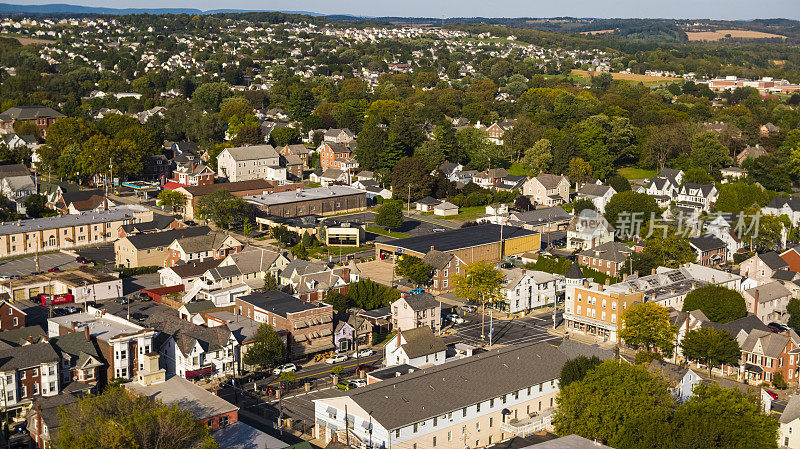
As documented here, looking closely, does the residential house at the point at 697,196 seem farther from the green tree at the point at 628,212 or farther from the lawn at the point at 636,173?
the lawn at the point at 636,173

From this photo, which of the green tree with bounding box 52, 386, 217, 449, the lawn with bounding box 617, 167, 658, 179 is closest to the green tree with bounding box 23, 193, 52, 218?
the green tree with bounding box 52, 386, 217, 449

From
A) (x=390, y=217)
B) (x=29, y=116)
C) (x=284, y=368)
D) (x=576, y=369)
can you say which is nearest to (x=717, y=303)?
(x=576, y=369)

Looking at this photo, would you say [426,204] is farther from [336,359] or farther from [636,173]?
[336,359]

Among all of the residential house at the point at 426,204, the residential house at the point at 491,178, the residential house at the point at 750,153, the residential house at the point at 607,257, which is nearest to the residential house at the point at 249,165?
the residential house at the point at 426,204

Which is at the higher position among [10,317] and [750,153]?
[750,153]

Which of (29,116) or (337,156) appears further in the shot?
(29,116)
